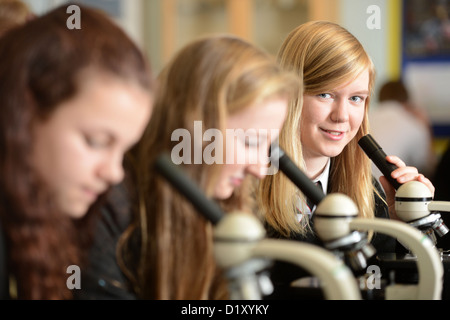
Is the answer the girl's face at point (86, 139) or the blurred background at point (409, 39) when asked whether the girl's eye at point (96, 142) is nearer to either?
the girl's face at point (86, 139)

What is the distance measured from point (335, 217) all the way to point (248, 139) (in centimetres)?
17

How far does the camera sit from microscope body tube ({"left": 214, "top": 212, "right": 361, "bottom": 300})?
689mm

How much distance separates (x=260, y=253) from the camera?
0.70 m

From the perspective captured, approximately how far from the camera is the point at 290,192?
136cm

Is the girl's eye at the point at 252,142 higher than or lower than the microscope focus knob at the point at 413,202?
higher

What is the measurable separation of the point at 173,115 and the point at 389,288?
1.30 ft

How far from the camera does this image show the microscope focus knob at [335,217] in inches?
33.8

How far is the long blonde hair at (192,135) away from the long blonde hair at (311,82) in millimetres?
361
